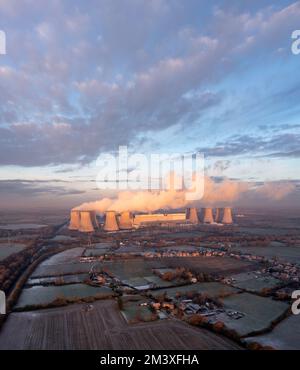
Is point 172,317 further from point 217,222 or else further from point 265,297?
point 217,222

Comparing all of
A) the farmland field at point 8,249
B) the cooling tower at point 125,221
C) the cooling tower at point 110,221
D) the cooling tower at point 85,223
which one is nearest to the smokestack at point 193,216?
the cooling tower at point 125,221

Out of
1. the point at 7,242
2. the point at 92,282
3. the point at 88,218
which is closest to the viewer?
the point at 92,282

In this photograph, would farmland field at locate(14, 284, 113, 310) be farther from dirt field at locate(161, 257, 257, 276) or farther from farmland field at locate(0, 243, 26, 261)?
farmland field at locate(0, 243, 26, 261)

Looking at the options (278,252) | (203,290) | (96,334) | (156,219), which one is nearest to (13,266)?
(203,290)

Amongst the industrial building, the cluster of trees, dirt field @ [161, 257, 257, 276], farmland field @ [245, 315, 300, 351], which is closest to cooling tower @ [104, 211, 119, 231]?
the industrial building

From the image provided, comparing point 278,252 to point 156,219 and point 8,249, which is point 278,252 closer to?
point 8,249

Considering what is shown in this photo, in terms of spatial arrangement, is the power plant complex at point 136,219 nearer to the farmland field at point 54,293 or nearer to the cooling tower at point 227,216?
the cooling tower at point 227,216

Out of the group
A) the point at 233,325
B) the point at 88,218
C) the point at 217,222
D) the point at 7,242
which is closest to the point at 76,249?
the point at 7,242
